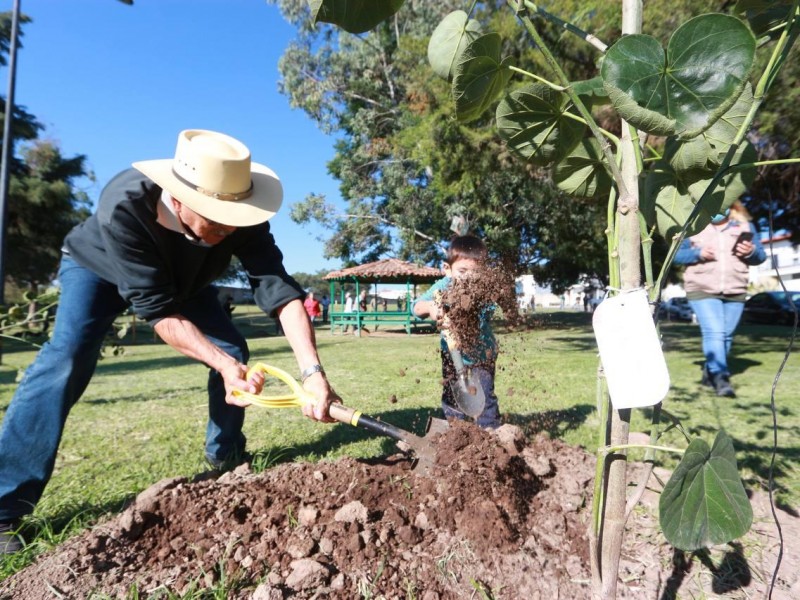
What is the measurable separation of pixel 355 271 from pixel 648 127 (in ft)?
52.8

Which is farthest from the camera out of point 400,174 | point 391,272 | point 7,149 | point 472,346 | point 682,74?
point 400,174

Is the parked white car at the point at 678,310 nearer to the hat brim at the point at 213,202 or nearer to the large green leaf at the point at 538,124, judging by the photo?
the hat brim at the point at 213,202

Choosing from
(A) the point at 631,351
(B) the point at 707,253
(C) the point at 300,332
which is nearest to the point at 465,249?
(C) the point at 300,332

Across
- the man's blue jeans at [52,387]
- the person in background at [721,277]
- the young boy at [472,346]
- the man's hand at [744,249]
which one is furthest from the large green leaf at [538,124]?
the man's hand at [744,249]

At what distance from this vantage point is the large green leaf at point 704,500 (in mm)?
781

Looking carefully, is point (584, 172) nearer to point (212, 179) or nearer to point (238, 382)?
point (212, 179)

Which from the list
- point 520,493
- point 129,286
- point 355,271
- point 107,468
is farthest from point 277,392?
point 355,271

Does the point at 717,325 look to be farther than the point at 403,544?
Yes

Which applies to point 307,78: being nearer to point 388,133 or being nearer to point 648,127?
point 388,133

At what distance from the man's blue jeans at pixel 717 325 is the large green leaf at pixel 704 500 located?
398 centimetres

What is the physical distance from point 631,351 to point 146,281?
5.82 ft

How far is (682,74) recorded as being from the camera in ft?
2.26

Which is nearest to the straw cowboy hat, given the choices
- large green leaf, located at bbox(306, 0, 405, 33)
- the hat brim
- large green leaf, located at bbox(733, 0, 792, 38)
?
the hat brim

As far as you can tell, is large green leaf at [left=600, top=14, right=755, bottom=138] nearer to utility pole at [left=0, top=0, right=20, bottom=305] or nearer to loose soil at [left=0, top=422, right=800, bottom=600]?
loose soil at [left=0, top=422, right=800, bottom=600]
